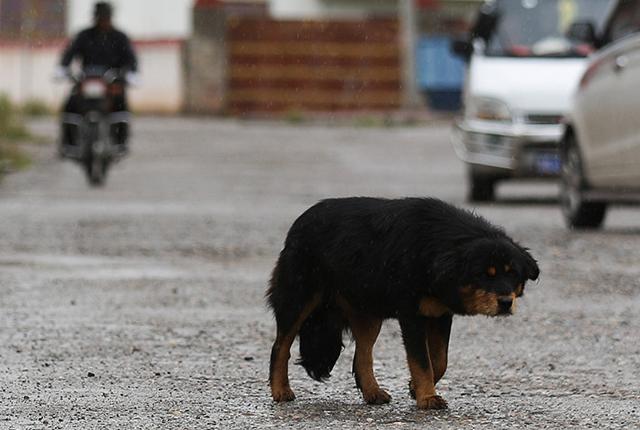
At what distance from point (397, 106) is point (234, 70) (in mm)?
3569

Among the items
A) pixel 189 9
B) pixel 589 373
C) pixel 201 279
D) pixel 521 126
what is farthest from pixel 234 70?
pixel 589 373

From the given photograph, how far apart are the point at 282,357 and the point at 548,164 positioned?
11.3 meters

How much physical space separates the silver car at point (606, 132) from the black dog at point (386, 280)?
7.39 metres

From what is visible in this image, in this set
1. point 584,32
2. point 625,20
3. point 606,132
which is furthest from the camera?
point 584,32

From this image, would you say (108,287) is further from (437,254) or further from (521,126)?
(521,126)

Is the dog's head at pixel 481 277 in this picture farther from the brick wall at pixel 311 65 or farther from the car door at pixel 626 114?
Answer: the brick wall at pixel 311 65

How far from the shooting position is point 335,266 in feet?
21.3

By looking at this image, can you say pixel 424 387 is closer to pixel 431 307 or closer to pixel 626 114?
pixel 431 307

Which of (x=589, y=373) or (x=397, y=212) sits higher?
(x=397, y=212)

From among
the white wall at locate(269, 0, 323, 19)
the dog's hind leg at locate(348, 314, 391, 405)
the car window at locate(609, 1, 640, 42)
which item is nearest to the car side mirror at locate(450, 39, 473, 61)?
the car window at locate(609, 1, 640, 42)

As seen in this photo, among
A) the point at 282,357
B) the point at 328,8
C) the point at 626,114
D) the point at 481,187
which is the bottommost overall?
the point at 481,187

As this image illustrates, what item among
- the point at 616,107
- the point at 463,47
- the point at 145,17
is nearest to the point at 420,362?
the point at 616,107

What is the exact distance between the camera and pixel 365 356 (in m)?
6.63

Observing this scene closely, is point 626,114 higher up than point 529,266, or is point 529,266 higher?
point 529,266
